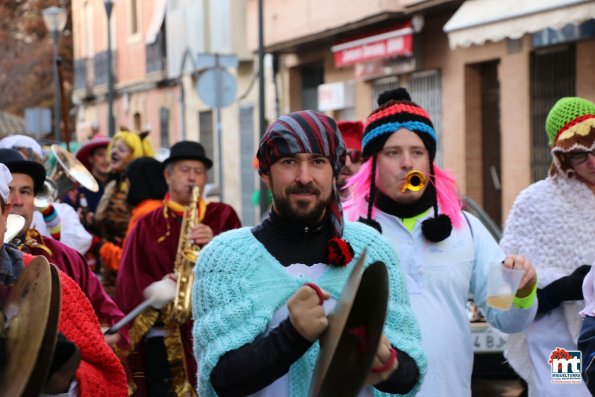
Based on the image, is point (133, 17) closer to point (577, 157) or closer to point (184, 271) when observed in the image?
point (184, 271)

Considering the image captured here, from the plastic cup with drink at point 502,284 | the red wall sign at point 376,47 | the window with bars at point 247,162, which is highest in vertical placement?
the red wall sign at point 376,47

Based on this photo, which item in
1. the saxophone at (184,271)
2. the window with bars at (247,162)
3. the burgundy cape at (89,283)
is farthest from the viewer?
the window with bars at (247,162)

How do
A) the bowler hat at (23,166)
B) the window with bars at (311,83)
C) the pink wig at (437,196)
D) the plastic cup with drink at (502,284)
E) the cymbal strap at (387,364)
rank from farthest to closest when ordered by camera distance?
the window with bars at (311,83)
the bowler hat at (23,166)
the pink wig at (437,196)
the plastic cup with drink at (502,284)
the cymbal strap at (387,364)

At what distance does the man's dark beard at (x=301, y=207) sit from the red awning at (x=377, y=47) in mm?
16232

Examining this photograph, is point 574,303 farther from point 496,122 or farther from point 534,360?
point 496,122

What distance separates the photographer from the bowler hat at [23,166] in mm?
5648

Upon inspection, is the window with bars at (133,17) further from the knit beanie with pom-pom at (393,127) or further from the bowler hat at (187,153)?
the knit beanie with pom-pom at (393,127)

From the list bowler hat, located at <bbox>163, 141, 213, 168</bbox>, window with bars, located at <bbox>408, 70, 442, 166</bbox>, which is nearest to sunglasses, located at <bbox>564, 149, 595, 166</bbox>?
bowler hat, located at <bbox>163, 141, 213, 168</bbox>

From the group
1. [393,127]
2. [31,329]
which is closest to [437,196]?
[393,127]

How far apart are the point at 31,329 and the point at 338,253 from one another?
1.12 metres

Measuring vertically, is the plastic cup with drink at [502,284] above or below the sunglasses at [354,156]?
Result: below

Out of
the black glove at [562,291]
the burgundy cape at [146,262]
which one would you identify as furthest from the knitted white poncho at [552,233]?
the burgundy cape at [146,262]

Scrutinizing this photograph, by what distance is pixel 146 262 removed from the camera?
8.28 meters

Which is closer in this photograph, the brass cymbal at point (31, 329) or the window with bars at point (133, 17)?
the brass cymbal at point (31, 329)
